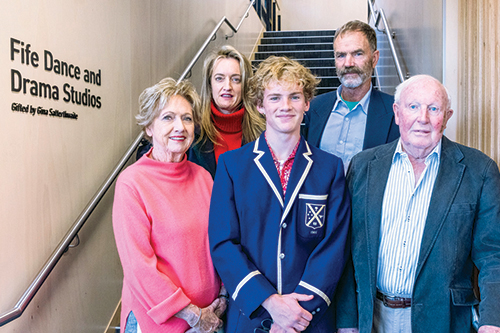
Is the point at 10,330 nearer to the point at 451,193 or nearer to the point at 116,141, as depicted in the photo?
the point at 116,141

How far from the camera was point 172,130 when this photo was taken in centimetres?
183

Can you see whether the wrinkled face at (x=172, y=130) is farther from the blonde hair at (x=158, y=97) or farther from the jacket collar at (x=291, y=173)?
the jacket collar at (x=291, y=173)

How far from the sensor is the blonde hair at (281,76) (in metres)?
1.75

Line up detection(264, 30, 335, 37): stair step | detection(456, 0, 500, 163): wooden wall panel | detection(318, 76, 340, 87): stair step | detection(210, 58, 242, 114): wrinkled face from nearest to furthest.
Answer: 1. detection(456, 0, 500, 163): wooden wall panel
2. detection(210, 58, 242, 114): wrinkled face
3. detection(318, 76, 340, 87): stair step
4. detection(264, 30, 335, 37): stair step

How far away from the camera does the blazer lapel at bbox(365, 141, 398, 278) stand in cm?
168

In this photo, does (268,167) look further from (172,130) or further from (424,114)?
(424,114)

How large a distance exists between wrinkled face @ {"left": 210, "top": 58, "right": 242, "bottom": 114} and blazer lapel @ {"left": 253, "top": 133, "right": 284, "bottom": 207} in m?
0.66

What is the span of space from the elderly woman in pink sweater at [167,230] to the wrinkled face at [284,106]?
370 mm

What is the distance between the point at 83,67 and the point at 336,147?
1.49m

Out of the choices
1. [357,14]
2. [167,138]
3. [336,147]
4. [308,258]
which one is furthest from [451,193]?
[357,14]

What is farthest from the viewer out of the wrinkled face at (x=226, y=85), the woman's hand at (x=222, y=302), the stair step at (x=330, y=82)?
the stair step at (x=330, y=82)

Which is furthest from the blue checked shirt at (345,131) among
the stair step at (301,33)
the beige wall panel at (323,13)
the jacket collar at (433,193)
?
the beige wall panel at (323,13)

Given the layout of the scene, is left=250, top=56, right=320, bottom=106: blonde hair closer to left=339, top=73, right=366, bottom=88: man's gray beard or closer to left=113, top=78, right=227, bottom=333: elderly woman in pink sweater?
left=113, top=78, right=227, bottom=333: elderly woman in pink sweater

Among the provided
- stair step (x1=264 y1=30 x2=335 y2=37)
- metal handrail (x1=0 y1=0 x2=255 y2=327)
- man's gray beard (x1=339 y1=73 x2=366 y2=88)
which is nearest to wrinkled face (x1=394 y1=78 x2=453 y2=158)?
man's gray beard (x1=339 y1=73 x2=366 y2=88)
